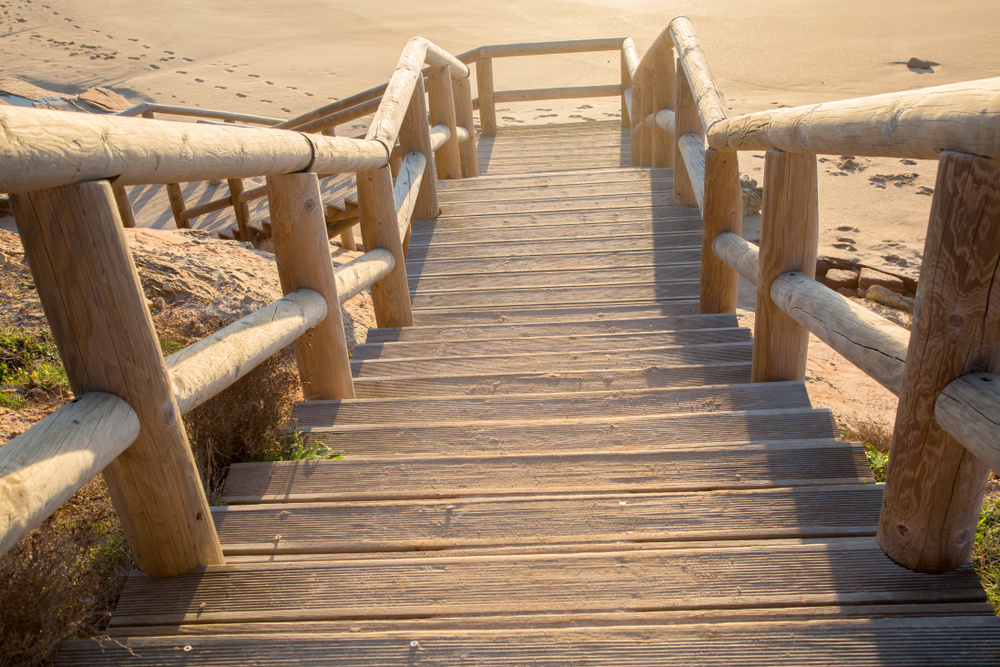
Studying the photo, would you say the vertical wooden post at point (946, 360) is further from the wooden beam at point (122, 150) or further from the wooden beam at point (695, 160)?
the wooden beam at point (695, 160)

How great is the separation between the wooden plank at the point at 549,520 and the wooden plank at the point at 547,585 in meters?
0.11

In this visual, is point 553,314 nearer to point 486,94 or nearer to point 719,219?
point 719,219

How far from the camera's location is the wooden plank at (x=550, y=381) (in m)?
2.75

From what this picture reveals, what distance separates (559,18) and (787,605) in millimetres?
30654

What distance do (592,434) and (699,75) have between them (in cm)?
201

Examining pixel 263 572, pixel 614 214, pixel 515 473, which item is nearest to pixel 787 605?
pixel 515 473

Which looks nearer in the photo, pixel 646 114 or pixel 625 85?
pixel 646 114

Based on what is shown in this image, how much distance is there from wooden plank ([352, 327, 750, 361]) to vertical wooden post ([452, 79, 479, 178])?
317cm

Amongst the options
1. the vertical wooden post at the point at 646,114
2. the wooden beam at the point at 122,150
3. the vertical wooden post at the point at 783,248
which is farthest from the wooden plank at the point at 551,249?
the wooden beam at the point at 122,150

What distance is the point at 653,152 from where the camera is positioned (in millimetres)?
5449

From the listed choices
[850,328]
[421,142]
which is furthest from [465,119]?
[850,328]

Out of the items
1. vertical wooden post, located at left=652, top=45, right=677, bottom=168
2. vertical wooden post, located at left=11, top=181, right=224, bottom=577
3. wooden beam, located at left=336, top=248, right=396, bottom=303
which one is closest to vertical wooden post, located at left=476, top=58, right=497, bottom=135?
vertical wooden post, located at left=652, top=45, right=677, bottom=168

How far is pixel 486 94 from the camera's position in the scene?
7.71 m

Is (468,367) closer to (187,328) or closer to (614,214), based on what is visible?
(187,328)
